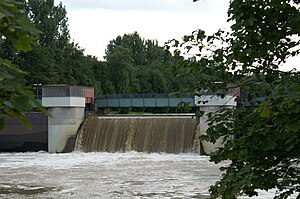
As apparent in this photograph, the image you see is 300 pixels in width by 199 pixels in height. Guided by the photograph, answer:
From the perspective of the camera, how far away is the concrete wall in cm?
2403

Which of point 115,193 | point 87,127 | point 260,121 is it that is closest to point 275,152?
point 260,121

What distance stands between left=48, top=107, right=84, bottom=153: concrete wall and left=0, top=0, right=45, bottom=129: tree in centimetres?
2296

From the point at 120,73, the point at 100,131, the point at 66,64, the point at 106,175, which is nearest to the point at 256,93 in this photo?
the point at 106,175

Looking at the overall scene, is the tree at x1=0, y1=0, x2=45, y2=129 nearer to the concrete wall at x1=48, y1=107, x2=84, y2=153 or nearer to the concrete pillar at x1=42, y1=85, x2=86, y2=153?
the concrete wall at x1=48, y1=107, x2=84, y2=153

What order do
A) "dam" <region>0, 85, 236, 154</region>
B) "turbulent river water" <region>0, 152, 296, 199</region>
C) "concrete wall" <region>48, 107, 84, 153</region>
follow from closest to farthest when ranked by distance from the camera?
"turbulent river water" <region>0, 152, 296, 199</region> → "dam" <region>0, 85, 236, 154</region> → "concrete wall" <region>48, 107, 84, 153</region>

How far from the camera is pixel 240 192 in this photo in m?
3.22

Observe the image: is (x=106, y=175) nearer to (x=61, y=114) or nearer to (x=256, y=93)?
(x=61, y=114)

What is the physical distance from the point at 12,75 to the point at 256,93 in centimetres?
270

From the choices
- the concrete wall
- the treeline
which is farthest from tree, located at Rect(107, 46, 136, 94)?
the concrete wall

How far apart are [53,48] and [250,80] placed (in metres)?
42.7

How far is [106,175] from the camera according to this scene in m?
16.0

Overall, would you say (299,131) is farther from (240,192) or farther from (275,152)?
(240,192)

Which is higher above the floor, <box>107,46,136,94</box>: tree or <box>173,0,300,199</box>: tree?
<box>107,46,136,94</box>: tree

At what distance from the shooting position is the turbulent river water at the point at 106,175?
41.4ft
